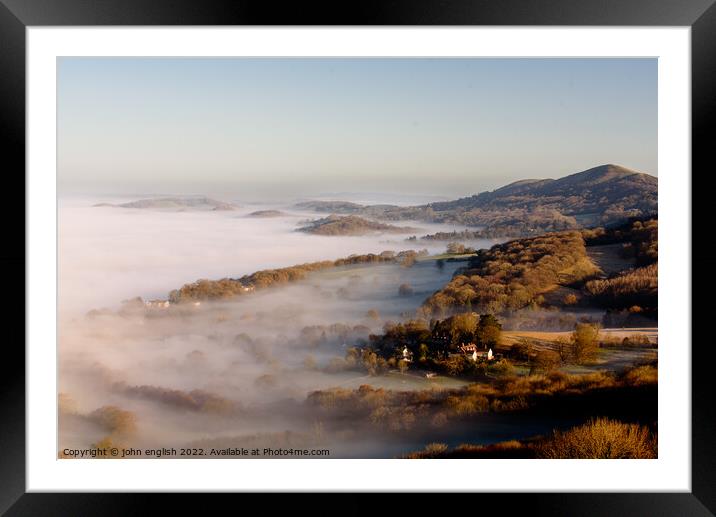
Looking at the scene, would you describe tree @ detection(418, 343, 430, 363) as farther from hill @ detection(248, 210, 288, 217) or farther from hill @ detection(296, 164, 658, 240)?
hill @ detection(248, 210, 288, 217)

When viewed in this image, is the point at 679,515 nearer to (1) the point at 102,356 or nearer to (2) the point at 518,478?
(2) the point at 518,478

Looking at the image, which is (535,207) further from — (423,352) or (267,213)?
(267,213)

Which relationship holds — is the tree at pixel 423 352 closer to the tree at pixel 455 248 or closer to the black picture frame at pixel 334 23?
the tree at pixel 455 248

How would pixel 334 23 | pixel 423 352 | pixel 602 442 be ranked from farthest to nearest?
pixel 423 352
pixel 602 442
pixel 334 23

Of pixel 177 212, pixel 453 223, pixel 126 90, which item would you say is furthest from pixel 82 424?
pixel 453 223

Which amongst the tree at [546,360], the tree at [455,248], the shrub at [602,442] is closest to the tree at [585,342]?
the tree at [546,360]

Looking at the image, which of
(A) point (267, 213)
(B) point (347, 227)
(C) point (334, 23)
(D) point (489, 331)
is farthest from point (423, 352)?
(C) point (334, 23)


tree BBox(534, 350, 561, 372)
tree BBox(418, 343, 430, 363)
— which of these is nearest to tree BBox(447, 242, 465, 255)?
tree BBox(418, 343, 430, 363)

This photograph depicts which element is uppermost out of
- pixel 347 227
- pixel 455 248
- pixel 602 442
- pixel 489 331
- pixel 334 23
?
pixel 334 23
